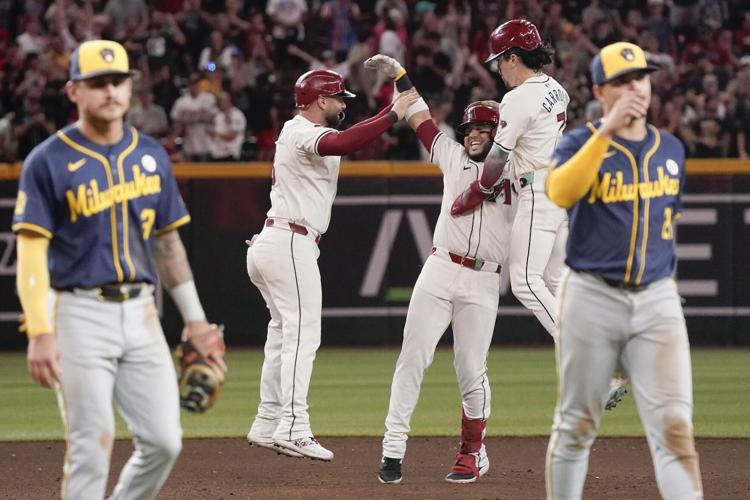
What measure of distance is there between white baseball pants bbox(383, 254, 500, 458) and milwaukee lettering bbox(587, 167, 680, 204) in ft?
8.02

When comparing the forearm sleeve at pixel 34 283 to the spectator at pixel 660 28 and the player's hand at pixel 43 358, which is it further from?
the spectator at pixel 660 28

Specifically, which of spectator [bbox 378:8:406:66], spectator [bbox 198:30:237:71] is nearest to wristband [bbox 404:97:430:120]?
spectator [bbox 198:30:237:71]

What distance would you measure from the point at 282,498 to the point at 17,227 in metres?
2.73

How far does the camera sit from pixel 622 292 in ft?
17.6

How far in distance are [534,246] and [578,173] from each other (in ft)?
10.5

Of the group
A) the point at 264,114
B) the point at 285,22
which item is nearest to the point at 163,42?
the point at 285,22

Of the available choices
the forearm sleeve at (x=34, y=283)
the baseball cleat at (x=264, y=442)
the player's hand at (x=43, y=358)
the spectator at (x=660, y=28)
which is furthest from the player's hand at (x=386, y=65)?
the spectator at (x=660, y=28)

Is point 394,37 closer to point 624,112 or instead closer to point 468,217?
point 468,217

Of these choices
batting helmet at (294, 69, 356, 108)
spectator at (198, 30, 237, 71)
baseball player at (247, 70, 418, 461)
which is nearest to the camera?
baseball player at (247, 70, 418, 461)

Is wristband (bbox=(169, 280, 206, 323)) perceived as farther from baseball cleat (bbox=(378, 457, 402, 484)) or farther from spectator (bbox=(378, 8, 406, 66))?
spectator (bbox=(378, 8, 406, 66))

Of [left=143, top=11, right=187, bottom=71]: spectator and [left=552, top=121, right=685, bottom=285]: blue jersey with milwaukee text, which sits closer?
[left=552, top=121, right=685, bottom=285]: blue jersey with milwaukee text

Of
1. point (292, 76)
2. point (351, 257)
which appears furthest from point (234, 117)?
point (351, 257)

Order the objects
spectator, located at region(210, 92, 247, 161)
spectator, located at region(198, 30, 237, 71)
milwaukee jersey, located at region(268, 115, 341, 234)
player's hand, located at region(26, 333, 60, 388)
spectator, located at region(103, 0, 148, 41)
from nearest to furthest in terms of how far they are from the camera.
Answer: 1. player's hand, located at region(26, 333, 60, 388)
2. milwaukee jersey, located at region(268, 115, 341, 234)
3. spectator, located at region(210, 92, 247, 161)
4. spectator, located at region(198, 30, 237, 71)
5. spectator, located at region(103, 0, 148, 41)

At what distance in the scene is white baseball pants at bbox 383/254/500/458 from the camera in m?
7.75
